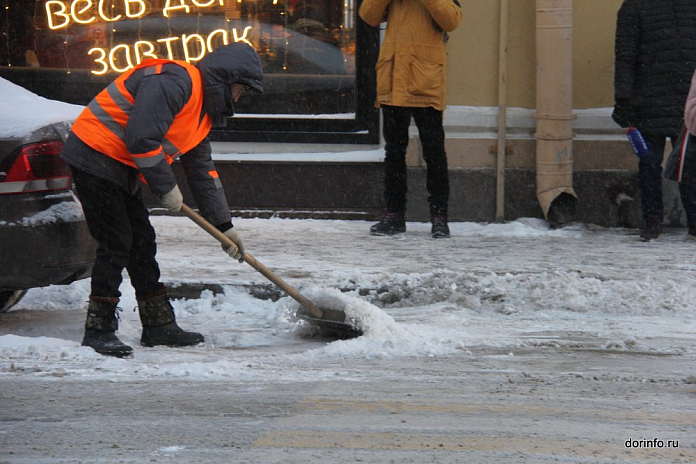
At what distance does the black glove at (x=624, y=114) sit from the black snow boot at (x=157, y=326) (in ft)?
14.4

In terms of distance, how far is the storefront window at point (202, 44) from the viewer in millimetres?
9203

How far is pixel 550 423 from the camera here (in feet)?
13.0

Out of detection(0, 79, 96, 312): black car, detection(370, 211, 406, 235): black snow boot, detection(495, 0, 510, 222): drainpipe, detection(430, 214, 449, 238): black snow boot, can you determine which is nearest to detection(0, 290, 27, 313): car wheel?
detection(0, 79, 96, 312): black car

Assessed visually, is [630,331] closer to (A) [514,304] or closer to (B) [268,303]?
(A) [514,304]

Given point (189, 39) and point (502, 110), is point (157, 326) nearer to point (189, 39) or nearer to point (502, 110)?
point (502, 110)

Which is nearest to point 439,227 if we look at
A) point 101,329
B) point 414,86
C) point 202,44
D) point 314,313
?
point 414,86

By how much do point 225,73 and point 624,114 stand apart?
14.2 feet

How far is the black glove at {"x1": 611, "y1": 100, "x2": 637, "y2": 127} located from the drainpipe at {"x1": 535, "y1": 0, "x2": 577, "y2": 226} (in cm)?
46

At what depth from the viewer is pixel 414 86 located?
25.7ft

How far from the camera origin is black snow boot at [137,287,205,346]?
5.30 m

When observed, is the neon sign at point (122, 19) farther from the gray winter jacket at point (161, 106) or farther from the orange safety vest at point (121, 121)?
the orange safety vest at point (121, 121)

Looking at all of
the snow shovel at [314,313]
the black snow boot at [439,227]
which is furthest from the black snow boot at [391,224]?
the snow shovel at [314,313]

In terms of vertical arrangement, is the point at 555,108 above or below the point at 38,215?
above

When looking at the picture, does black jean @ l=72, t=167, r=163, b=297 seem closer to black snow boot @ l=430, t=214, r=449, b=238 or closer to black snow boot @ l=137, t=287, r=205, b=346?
black snow boot @ l=137, t=287, r=205, b=346
